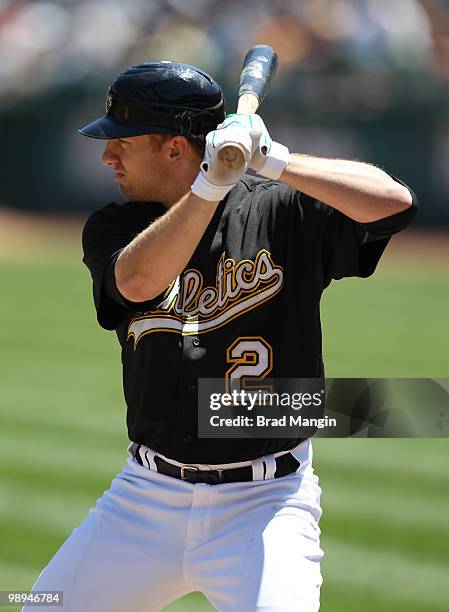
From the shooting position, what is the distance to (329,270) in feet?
11.0

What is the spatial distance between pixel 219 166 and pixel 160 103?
0.53 meters

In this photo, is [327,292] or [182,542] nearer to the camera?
[182,542]

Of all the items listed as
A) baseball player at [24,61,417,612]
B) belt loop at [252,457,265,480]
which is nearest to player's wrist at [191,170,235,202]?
baseball player at [24,61,417,612]

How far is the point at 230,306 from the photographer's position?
326 cm

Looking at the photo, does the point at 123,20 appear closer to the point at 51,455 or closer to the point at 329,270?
the point at 51,455

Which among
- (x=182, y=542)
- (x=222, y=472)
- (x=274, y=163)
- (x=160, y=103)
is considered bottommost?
(x=182, y=542)

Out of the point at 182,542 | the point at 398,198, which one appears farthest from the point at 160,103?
the point at 182,542

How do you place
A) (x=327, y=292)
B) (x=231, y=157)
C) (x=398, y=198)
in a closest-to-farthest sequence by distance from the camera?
1. (x=231, y=157)
2. (x=398, y=198)
3. (x=327, y=292)

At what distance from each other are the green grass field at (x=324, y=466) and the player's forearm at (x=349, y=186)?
244cm

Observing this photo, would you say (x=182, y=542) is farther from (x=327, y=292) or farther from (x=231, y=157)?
(x=327, y=292)

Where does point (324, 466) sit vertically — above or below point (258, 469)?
above

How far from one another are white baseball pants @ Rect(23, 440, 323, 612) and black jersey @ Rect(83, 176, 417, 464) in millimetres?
129

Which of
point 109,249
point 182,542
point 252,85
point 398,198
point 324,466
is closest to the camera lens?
point 398,198

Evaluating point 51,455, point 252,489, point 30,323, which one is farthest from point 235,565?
point 30,323
